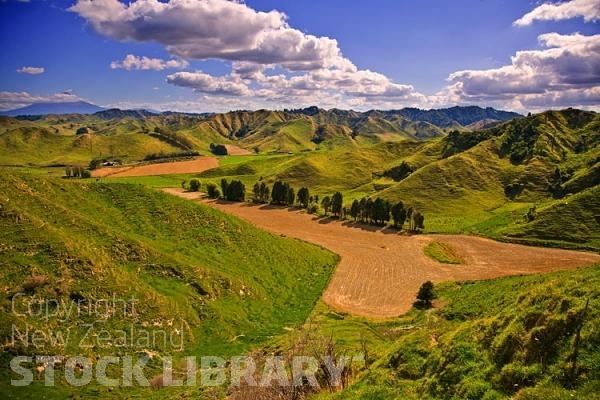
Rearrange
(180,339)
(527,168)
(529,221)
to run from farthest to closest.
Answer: (527,168)
(529,221)
(180,339)

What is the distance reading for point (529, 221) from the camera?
424 feet

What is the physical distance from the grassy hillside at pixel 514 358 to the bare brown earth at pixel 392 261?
46.7m

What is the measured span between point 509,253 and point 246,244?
237 feet

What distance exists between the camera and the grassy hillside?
1430 centimetres

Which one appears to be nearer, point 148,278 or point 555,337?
point 555,337

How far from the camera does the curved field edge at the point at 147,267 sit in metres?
44.2

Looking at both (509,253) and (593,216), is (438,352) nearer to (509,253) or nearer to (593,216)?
(509,253)

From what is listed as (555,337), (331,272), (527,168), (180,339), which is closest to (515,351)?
(555,337)

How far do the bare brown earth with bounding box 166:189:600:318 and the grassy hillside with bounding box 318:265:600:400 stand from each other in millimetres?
46661

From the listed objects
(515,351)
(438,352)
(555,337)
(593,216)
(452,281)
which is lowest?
(452,281)

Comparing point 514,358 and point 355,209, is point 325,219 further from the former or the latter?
point 514,358

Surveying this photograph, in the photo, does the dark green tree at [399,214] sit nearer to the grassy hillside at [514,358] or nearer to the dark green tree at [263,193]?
the dark green tree at [263,193]

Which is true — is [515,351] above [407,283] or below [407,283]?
above

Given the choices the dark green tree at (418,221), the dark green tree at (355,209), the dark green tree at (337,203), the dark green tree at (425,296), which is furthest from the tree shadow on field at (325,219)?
the dark green tree at (425,296)
